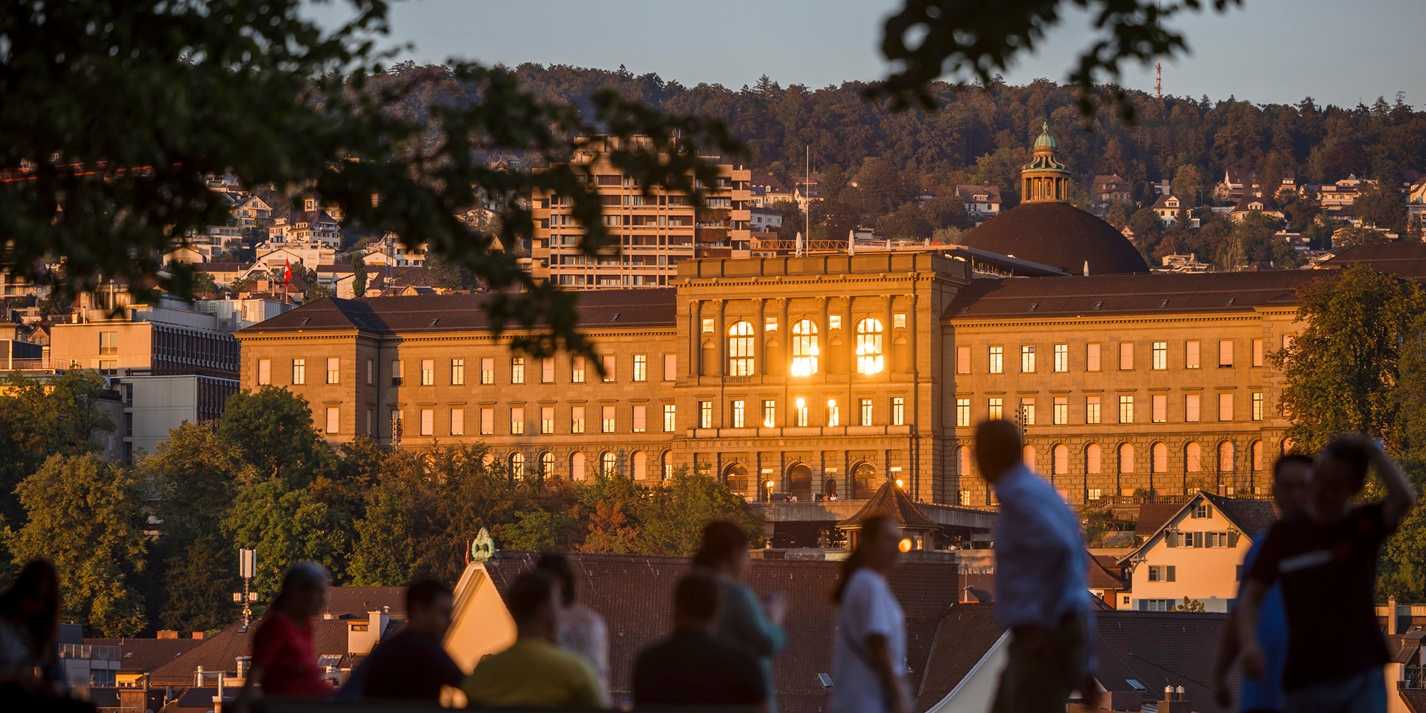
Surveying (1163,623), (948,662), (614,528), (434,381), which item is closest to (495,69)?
(948,662)

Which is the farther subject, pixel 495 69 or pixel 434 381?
pixel 434 381

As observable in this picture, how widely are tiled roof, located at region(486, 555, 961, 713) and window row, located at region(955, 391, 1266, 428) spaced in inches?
3281

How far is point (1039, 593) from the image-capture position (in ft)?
63.2

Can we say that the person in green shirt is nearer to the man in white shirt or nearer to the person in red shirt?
the person in red shirt

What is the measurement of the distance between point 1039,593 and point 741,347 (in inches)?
5959

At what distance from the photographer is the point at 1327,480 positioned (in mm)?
18703

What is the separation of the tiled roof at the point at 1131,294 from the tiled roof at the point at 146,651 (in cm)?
5093

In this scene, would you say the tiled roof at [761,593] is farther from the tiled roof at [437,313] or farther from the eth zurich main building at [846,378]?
the tiled roof at [437,313]

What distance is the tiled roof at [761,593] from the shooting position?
73125 mm

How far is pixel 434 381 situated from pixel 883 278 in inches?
854

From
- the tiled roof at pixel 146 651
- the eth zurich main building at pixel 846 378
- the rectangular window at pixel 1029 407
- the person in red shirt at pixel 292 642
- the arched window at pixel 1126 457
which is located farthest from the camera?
the rectangular window at pixel 1029 407

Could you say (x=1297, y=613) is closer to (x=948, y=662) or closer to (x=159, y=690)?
(x=948, y=662)

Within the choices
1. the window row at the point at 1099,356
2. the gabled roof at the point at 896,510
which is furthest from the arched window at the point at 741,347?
the gabled roof at the point at 896,510

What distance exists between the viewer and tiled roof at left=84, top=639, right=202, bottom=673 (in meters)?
120
